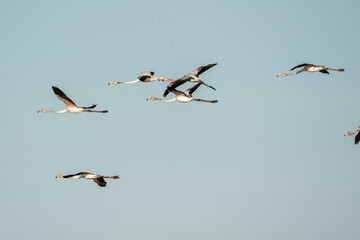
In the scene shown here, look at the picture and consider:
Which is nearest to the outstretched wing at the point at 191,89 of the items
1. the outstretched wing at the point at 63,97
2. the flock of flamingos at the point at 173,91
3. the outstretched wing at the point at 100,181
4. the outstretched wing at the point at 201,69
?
the flock of flamingos at the point at 173,91

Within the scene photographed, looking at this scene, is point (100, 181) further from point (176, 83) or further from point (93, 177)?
point (176, 83)

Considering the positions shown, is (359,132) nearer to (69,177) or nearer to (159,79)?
→ (159,79)

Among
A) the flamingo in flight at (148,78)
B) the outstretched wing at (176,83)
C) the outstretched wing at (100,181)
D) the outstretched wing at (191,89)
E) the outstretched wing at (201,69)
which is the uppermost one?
the outstretched wing at (176,83)

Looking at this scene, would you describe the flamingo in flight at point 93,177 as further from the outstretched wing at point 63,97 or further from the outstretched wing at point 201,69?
the outstretched wing at point 201,69

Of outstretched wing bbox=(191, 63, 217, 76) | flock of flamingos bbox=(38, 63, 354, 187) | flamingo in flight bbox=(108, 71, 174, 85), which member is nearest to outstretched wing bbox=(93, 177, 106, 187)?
flock of flamingos bbox=(38, 63, 354, 187)

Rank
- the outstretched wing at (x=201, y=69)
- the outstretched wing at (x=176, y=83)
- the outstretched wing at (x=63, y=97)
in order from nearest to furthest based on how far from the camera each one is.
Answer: the outstretched wing at (x=176, y=83) < the outstretched wing at (x=63, y=97) < the outstretched wing at (x=201, y=69)

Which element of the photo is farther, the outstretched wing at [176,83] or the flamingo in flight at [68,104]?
the flamingo in flight at [68,104]

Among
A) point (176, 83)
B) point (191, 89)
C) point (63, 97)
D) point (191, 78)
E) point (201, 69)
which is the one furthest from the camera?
point (191, 89)

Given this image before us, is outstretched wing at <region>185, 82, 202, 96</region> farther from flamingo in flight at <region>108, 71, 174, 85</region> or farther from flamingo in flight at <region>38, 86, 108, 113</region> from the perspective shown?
flamingo in flight at <region>38, 86, 108, 113</region>

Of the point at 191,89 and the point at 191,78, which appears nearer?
the point at 191,78

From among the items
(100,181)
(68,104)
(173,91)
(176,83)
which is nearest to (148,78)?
(173,91)

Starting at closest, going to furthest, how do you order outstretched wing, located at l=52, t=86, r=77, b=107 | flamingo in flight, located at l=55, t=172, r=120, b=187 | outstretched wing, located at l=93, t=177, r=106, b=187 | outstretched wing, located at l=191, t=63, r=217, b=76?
outstretched wing, located at l=52, t=86, r=77, b=107 → outstretched wing, located at l=191, t=63, r=217, b=76 → flamingo in flight, located at l=55, t=172, r=120, b=187 → outstretched wing, located at l=93, t=177, r=106, b=187

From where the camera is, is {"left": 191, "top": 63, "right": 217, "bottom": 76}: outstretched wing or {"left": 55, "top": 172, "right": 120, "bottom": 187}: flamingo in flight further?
{"left": 55, "top": 172, "right": 120, "bottom": 187}: flamingo in flight

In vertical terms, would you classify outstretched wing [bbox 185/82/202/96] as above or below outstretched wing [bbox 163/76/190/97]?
below
